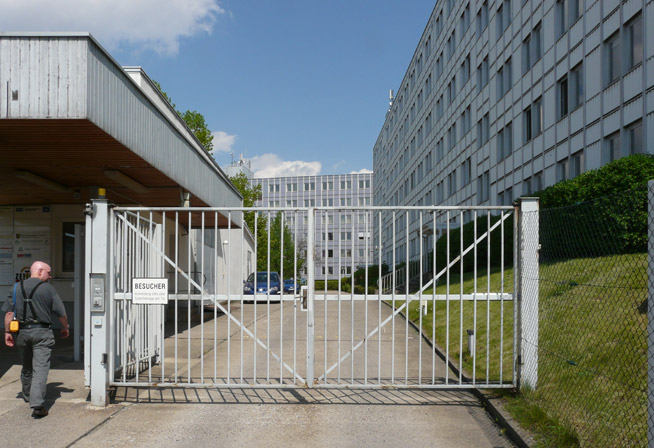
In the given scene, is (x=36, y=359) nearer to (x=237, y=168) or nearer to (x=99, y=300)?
(x=99, y=300)

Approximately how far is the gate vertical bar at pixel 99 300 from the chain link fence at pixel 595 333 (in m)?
4.97

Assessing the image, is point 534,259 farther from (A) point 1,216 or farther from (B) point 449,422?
(A) point 1,216

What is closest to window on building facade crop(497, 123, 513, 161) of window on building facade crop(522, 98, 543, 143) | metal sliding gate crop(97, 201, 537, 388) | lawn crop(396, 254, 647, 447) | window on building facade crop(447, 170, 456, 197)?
window on building facade crop(522, 98, 543, 143)

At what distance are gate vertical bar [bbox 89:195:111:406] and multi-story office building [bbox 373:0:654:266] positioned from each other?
1455 cm

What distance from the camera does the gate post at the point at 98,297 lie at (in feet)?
25.4

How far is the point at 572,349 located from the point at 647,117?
12179 millimetres

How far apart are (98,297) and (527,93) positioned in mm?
23600

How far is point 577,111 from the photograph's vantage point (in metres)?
22.2

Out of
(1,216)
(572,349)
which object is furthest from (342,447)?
(1,216)

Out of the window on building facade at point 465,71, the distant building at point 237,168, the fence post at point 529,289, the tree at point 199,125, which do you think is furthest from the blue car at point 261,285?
the distant building at point 237,168

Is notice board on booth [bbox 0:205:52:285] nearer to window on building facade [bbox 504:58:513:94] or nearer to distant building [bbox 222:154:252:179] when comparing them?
window on building facade [bbox 504:58:513:94]

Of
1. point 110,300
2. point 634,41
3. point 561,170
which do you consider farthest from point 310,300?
point 561,170

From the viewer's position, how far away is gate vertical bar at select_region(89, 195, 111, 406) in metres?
7.73

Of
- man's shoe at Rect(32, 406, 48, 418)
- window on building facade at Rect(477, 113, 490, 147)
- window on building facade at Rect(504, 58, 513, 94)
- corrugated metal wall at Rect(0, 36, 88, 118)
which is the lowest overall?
man's shoe at Rect(32, 406, 48, 418)
